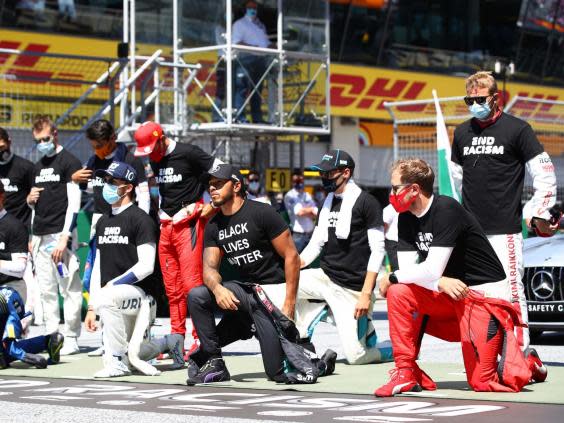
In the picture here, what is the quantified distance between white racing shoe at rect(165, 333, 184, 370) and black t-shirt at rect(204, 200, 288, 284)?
1.34m

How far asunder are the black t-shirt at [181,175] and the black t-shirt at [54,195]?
1.65 metres

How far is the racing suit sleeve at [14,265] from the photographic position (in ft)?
39.2

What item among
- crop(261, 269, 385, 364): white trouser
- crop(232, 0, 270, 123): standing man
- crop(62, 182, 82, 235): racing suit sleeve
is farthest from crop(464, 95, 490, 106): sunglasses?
crop(232, 0, 270, 123): standing man

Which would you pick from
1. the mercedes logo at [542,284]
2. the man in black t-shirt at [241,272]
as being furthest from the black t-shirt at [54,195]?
the mercedes logo at [542,284]

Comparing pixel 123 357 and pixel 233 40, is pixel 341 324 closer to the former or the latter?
pixel 123 357

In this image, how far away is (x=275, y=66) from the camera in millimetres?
20234

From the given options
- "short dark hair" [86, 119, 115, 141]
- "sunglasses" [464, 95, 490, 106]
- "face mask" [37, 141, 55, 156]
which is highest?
"sunglasses" [464, 95, 490, 106]

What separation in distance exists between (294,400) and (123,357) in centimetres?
235

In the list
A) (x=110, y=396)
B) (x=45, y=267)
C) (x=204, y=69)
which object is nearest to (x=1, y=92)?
(x=204, y=69)

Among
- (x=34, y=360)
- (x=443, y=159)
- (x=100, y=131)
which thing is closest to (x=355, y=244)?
(x=100, y=131)

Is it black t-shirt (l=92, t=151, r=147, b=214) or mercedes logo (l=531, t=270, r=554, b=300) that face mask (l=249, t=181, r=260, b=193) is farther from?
mercedes logo (l=531, t=270, r=554, b=300)

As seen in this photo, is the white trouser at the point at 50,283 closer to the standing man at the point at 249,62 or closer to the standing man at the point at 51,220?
the standing man at the point at 51,220

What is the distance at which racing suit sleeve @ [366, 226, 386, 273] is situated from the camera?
11.4m

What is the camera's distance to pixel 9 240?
39.4 ft
